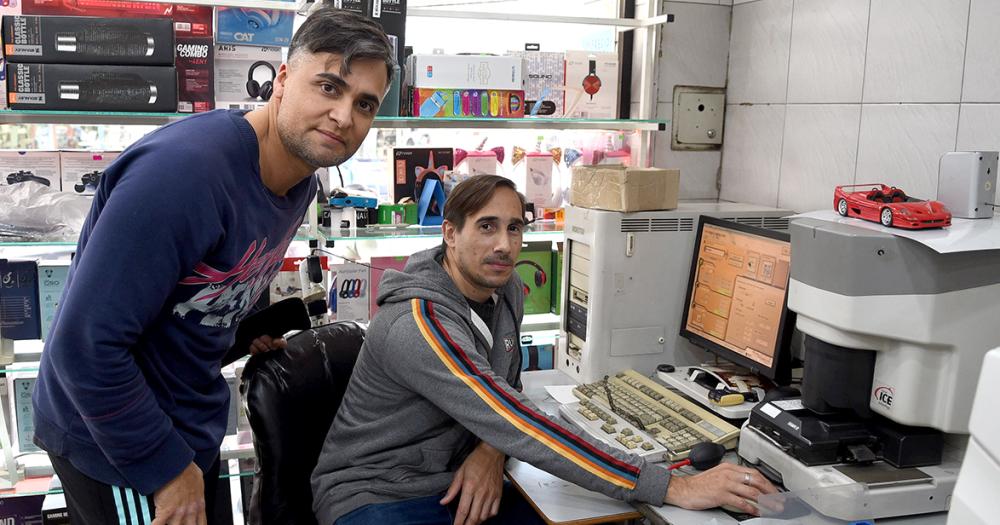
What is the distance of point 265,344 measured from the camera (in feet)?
6.60

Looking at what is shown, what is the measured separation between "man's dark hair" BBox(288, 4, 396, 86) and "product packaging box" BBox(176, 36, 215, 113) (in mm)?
1314

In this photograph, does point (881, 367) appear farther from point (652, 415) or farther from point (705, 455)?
point (652, 415)

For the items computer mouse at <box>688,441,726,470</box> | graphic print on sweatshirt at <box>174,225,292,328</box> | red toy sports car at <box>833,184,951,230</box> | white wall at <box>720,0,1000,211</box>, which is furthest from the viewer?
white wall at <box>720,0,1000,211</box>

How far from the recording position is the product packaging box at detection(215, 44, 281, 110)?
2.83 meters

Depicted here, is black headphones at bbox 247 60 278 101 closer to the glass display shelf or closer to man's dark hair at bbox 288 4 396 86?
the glass display shelf

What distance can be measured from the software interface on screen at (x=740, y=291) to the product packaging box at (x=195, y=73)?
1720mm

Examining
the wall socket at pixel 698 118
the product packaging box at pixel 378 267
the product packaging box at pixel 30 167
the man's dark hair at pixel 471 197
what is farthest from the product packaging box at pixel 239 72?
the wall socket at pixel 698 118

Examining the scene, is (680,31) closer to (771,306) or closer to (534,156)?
(534,156)

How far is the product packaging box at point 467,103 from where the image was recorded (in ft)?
9.52

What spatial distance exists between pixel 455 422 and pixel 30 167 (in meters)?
1.85

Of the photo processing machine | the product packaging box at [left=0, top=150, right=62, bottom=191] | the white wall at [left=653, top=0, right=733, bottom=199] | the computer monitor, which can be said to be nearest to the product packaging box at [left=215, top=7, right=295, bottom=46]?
the product packaging box at [left=0, top=150, right=62, bottom=191]

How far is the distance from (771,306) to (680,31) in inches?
55.1

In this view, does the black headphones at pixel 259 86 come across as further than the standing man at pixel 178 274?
Yes

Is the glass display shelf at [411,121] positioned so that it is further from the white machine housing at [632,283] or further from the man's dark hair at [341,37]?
the man's dark hair at [341,37]
